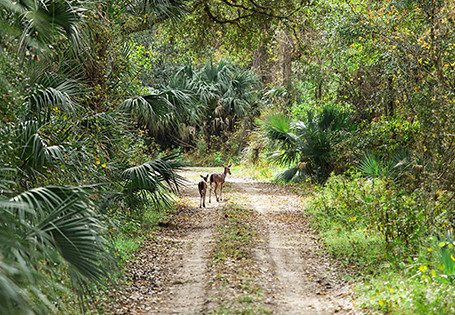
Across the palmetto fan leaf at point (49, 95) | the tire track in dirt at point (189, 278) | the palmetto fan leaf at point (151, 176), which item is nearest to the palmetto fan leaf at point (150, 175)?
the palmetto fan leaf at point (151, 176)

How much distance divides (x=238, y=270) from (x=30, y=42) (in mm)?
4208

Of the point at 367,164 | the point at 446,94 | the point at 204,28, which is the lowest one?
Answer: the point at 367,164

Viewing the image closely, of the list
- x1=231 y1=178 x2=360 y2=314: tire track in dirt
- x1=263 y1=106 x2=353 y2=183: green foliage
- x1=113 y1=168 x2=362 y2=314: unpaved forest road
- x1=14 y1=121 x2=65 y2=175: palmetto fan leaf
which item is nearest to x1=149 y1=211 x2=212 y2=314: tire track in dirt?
x1=113 y1=168 x2=362 y2=314: unpaved forest road

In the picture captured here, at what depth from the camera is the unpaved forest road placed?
5.86m

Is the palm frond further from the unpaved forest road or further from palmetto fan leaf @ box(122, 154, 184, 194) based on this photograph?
the unpaved forest road

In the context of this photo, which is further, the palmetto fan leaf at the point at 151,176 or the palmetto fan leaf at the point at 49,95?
the palmetto fan leaf at the point at 151,176

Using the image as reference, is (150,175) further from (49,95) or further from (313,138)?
(313,138)

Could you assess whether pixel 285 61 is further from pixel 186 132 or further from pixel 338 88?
pixel 186 132

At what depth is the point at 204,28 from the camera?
15164 mm

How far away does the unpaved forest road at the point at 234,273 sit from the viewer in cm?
586

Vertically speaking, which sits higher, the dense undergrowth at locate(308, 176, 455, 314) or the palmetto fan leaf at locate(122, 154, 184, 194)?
the palmetto fan leaf at locate(122, 154, 184, 194)

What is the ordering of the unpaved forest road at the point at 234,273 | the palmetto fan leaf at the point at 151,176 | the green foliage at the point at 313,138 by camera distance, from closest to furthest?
the unpaved forest road at the point at 234,273 < the palmetto fan leaf at the point at 151,176 < the green foliage at the point at 313,138

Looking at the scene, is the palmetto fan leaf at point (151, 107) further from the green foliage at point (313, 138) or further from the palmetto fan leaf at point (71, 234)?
the green foliage at point (313, 138)

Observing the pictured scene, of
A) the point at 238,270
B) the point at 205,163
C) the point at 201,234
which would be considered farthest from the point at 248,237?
the point at 205,163
